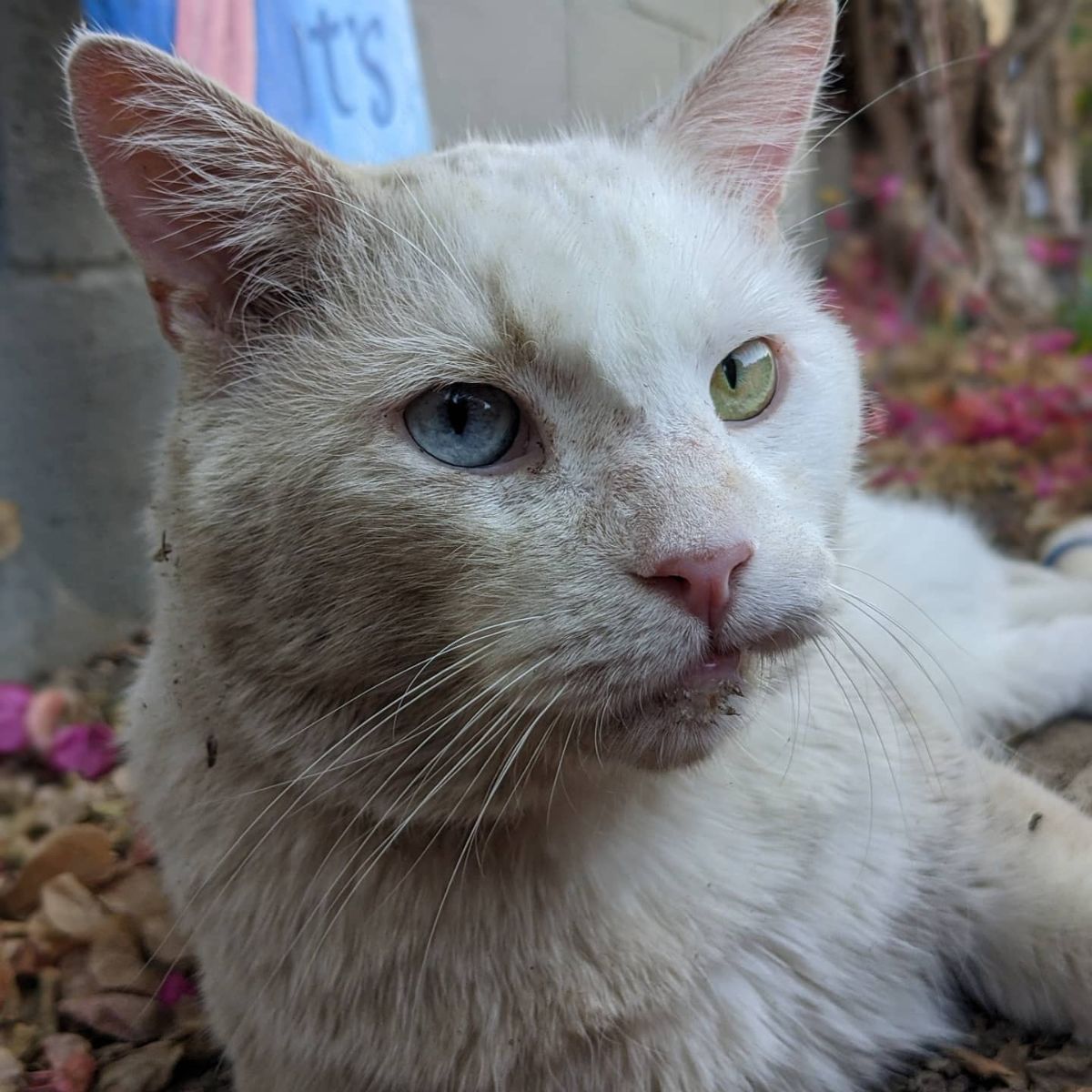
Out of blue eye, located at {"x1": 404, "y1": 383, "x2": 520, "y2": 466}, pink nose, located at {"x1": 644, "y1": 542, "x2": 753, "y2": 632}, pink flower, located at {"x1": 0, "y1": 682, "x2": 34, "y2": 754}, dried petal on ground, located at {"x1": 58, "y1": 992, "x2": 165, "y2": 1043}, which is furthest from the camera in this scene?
pink flower, located at {"x1": 0, "y1": 682, "x2": 34, "y2": 754}

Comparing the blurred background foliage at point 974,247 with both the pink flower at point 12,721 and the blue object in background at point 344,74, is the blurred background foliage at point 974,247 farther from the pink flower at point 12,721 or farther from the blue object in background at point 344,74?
the pink flower at point 12,721

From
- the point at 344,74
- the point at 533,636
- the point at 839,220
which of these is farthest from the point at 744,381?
the point at 839,220

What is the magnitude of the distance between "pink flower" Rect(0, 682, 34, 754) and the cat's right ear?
1.34 metres

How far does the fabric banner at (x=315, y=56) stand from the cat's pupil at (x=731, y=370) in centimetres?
117

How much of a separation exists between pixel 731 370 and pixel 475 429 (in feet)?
1.06

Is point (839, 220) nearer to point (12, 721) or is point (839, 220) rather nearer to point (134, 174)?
point (12, 721)

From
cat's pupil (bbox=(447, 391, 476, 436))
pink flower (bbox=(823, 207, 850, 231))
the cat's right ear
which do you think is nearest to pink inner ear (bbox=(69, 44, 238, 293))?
the cat's right ear

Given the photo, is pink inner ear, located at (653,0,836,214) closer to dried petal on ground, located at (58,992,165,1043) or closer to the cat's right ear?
the cat's right ear

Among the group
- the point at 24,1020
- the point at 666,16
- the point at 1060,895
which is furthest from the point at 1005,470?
the point at 24,1020

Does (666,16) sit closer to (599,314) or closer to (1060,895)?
(599,314)

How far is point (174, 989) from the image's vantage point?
166 centimetres

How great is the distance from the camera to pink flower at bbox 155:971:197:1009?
1648 mm

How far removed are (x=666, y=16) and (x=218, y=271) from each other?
1362 millimetres

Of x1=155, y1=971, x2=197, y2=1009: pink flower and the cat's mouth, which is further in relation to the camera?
x1=155, y1=971, x2=197, y2=1009: pink flower
